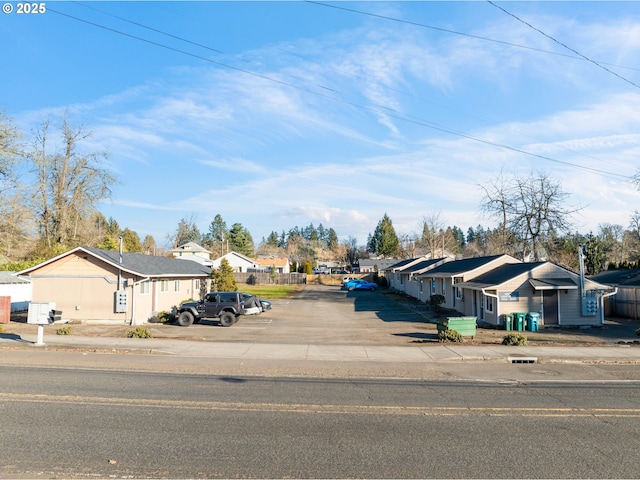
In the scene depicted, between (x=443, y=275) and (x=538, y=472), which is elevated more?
(x=443, y=275)

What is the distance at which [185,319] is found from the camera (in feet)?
86.9

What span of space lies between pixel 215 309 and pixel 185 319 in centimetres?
172

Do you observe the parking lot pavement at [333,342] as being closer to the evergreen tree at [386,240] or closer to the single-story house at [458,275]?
the single-story house at [458,275]

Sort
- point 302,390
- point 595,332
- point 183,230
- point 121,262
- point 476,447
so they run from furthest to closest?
point 183,230, point 121,262, point 595,332, point 302,390, point 476,447

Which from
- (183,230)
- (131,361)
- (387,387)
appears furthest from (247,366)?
(183,230)

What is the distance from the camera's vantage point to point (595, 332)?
2511 cm

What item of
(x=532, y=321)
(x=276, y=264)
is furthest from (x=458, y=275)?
(x=276, y=264)

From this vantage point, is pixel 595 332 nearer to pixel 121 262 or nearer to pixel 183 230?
pixel 121 262

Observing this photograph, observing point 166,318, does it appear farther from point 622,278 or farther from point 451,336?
point 622,278

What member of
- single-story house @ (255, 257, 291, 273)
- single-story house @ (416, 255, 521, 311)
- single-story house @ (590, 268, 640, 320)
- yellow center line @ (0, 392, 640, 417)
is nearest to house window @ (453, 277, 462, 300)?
single-story house @ (416, 255, 521, 311)

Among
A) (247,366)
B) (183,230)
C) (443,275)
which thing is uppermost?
(183,230)

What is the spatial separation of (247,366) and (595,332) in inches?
773

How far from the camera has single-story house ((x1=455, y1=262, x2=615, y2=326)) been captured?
26734 mm

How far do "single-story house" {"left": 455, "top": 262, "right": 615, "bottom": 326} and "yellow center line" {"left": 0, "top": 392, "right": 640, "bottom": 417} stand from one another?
1701 cm
